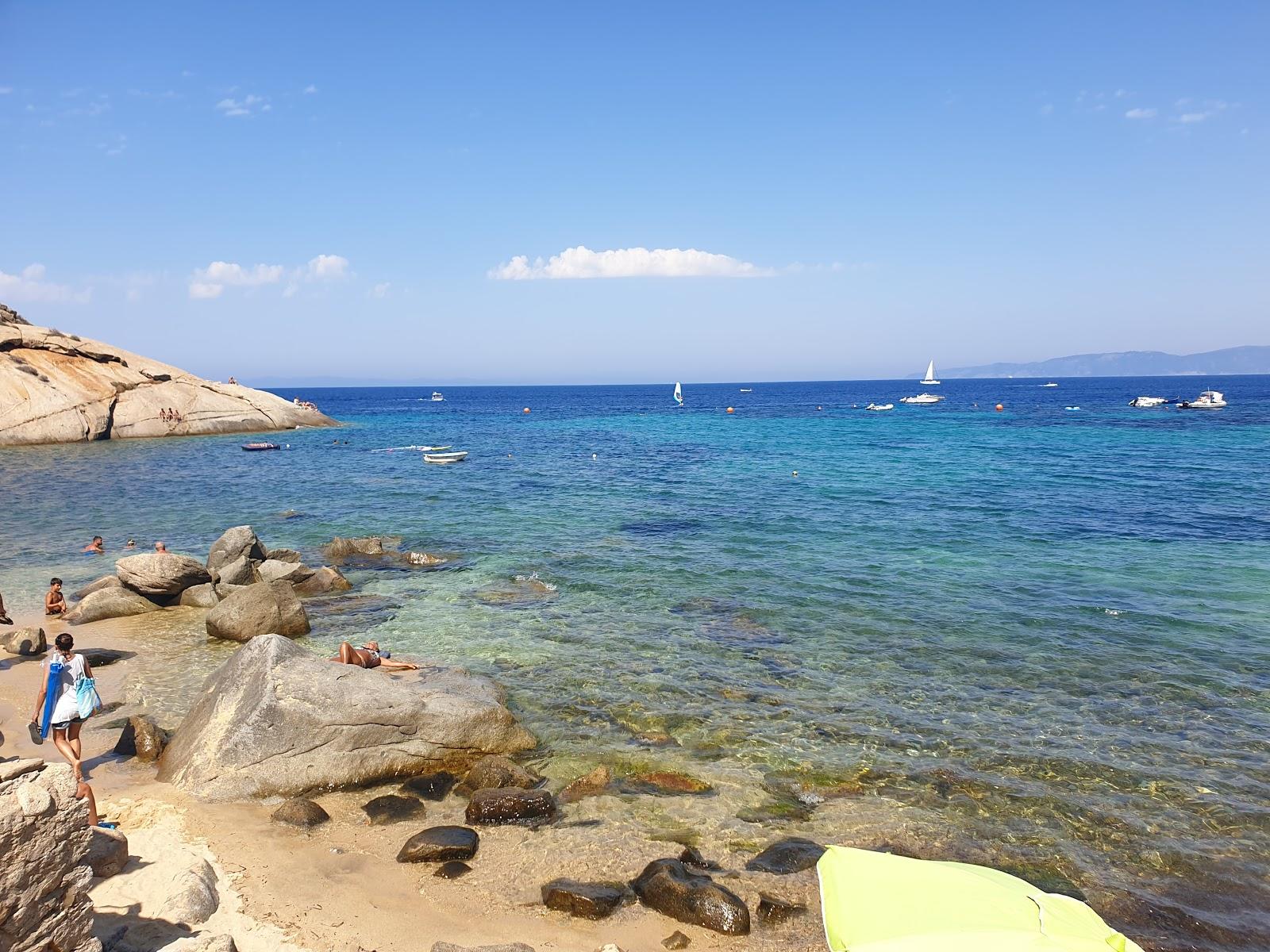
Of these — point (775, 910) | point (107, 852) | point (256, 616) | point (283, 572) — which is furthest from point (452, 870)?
point (283, 572)

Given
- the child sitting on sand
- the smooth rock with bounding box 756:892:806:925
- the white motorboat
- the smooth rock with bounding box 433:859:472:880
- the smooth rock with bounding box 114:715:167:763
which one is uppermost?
the white motorboat

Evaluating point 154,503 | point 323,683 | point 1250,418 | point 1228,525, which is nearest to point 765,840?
point 323,683

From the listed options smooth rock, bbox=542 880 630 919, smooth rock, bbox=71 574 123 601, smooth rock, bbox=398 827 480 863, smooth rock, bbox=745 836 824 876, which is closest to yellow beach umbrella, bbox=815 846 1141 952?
smooth rock, bbox=745 836 824 876

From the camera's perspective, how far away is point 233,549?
22.8 meters

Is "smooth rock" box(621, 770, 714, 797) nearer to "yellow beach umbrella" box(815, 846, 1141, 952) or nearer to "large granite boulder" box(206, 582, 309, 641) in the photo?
"yellow beach umbrella" box(815, 846, 1141, 952)

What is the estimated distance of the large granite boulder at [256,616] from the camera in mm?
17812

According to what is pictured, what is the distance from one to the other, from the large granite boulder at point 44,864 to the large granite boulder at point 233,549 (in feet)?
57.9

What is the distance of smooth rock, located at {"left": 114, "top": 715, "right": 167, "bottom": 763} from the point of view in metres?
12.2

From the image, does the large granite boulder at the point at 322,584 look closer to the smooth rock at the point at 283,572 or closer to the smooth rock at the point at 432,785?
the smooth rock at the point at 283,572

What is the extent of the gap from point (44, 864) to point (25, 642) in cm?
1430

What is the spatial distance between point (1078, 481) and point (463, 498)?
32006mm

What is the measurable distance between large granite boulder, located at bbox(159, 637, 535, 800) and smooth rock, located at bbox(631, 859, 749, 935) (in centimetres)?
423

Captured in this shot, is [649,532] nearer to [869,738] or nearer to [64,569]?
[869,738]

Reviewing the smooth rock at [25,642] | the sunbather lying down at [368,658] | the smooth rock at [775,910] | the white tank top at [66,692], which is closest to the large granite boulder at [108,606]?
the smooth rock at [25,642]
